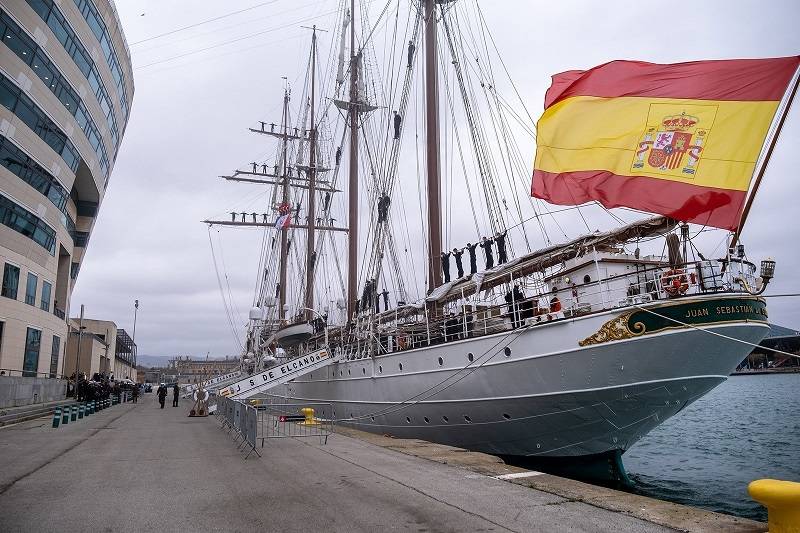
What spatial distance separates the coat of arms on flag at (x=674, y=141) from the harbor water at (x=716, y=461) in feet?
25.2

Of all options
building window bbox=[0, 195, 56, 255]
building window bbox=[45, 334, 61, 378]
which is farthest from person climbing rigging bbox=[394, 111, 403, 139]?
building window bbox=[45, 334, 61, 378]

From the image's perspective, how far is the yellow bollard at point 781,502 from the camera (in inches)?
173

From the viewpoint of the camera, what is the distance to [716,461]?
1859 cm

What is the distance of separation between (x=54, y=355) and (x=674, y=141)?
3710cm

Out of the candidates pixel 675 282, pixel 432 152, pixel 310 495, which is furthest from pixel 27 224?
pixel 675 282

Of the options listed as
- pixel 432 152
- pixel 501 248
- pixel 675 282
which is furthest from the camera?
pixel 432 152

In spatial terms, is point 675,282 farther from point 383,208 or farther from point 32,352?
point 32,352

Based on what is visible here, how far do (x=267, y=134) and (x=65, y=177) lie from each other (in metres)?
20.2

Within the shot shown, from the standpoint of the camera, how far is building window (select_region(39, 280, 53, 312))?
31188mm

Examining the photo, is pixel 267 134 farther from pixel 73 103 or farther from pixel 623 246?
pixel 623 246

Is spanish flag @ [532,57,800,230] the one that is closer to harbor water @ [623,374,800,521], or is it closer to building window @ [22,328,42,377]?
harbor water @ [623,374,800,521]

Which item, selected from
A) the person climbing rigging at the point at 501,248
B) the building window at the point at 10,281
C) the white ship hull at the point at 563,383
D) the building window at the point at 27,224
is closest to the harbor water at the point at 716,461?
the white ship hull at the point at 563,383

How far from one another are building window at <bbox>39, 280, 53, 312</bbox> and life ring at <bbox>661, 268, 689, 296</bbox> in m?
33.0

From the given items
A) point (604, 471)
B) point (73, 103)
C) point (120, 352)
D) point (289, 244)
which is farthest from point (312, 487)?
point (120, 352)
